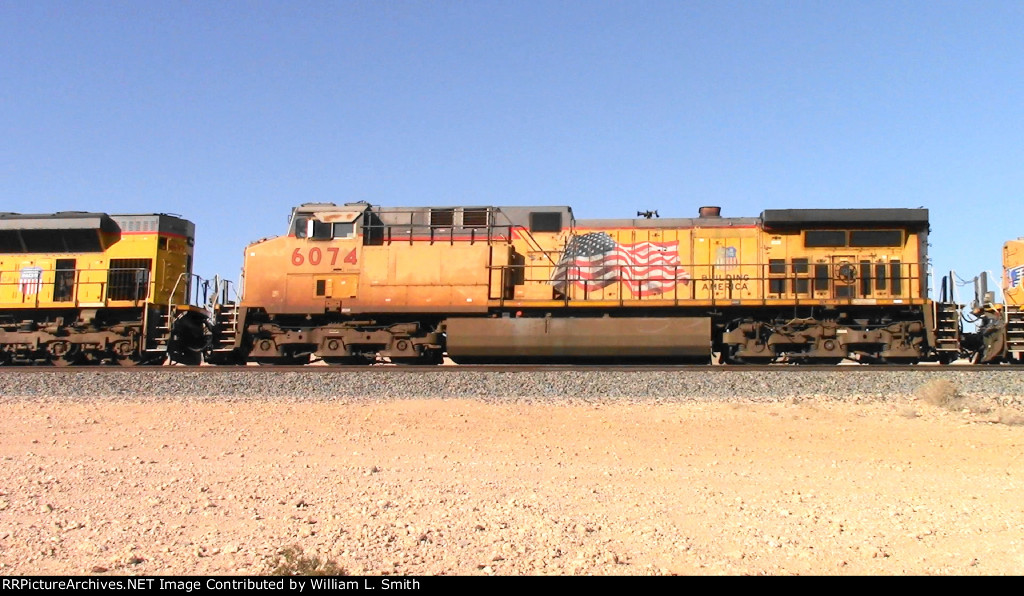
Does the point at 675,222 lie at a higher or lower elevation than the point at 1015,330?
higher

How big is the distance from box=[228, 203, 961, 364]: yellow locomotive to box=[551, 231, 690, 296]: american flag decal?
28mm

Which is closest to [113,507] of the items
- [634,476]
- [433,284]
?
[634,476]

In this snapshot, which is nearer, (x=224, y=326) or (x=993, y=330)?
(x=993, y=330)

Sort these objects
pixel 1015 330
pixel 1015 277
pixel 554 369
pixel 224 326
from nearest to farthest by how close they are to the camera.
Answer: pixel 554 369
pixel 1015 330
pixel 224 326
pixel 1015 277

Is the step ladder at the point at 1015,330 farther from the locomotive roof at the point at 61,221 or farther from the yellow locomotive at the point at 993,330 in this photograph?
the locomotive roof at the point at 61,221

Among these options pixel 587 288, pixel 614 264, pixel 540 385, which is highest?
pixel 614 264

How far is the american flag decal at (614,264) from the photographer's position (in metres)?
→ 14.9

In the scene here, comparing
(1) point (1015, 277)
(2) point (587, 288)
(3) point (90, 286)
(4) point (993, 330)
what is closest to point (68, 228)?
(3) point (90, 286)

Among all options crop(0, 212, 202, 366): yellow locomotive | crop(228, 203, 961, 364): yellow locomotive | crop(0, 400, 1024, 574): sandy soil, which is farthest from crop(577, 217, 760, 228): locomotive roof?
crop(0, 212, 202, 366): yellow locomotive

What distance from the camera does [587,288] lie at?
15.0m

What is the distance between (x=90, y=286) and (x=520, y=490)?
1384 centimetres

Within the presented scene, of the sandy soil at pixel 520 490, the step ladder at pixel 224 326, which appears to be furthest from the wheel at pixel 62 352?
the sandy soil at pixel 520 490

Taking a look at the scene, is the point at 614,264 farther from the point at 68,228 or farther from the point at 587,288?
the point at 68,228
